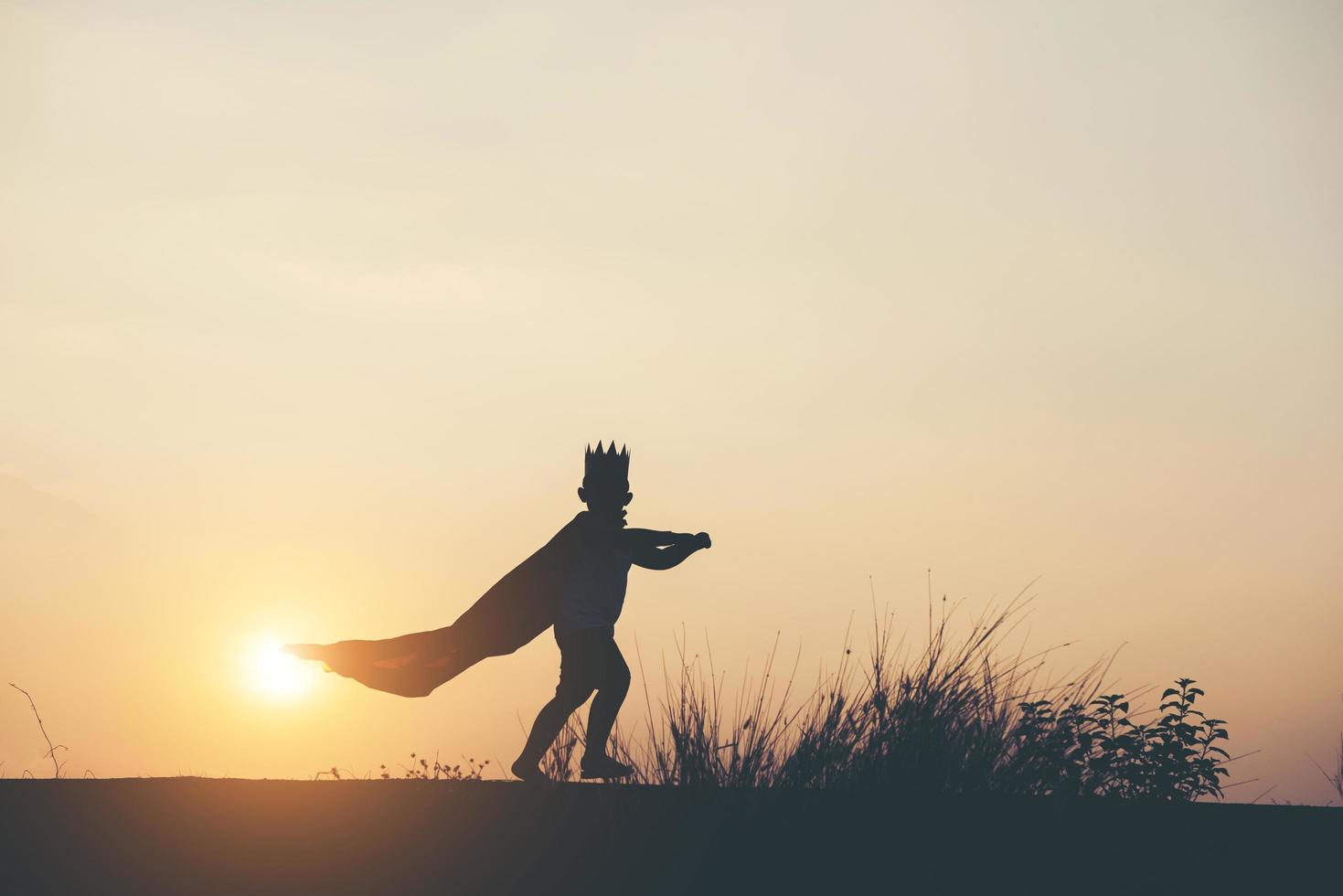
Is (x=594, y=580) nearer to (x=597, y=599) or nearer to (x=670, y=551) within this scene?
(x=597, y=599)

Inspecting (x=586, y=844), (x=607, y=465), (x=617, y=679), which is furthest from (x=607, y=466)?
(x=586, y=844)

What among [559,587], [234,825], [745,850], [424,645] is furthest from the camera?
[424,645]

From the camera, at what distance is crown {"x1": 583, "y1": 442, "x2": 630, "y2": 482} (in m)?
7.76

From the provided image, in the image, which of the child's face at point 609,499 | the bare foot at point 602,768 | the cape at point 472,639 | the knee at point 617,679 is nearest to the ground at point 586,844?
the bare foot at point 602,768

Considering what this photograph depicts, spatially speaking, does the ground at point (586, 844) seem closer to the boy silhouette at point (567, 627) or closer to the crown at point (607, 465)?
the boy silhouette at point (567, 627)

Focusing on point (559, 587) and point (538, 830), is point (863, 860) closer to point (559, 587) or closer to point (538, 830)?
point (538, 830)

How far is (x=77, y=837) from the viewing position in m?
5.98

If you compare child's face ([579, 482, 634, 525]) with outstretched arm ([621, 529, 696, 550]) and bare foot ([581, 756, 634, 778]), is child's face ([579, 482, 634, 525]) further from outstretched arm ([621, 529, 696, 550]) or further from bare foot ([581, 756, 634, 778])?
bare foot ([581, 756, 634, 778])

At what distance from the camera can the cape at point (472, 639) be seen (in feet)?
25.7

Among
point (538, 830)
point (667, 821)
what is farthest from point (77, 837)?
point (667, 821)

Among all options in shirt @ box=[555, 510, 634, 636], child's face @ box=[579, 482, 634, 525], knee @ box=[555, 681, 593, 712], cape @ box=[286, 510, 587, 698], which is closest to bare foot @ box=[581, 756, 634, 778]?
knee @ box=[555, 681, 593, 712]

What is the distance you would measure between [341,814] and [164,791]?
100cm

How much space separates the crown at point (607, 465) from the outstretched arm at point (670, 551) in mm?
446

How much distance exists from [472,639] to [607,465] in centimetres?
137
